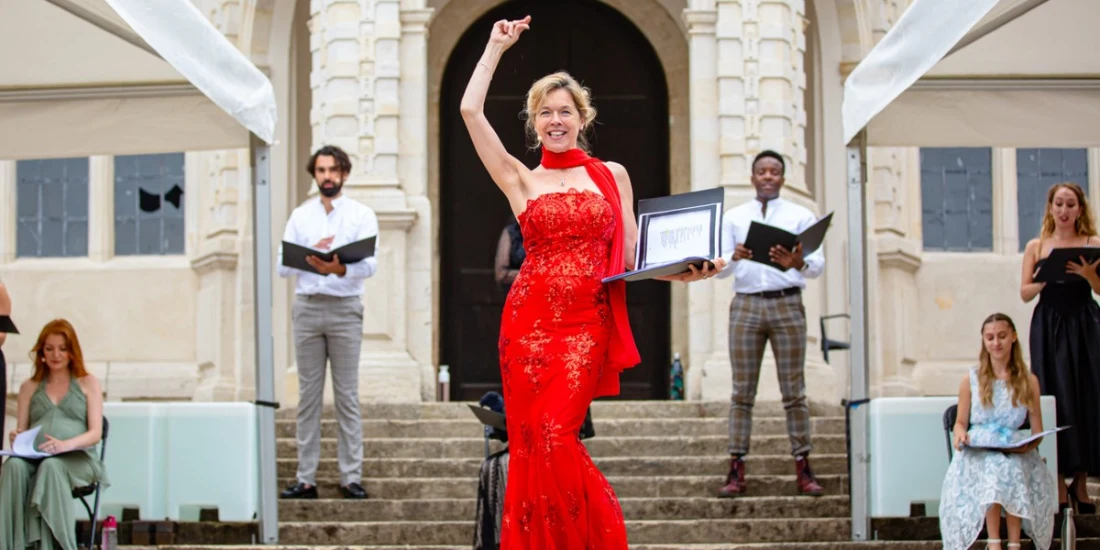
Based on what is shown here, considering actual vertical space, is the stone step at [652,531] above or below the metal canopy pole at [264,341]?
below

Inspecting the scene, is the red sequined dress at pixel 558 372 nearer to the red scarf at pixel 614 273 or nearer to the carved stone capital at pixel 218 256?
the red scarf at pixel 614 273

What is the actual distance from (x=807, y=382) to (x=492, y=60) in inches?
280

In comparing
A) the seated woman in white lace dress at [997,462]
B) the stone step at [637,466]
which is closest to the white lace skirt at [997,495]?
the seated woman in white lace dress at [997,462]

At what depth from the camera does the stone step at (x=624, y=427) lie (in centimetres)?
1135

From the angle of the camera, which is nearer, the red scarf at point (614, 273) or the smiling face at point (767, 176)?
the red scarf at point (614, 273)

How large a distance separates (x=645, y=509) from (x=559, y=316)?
3.63m

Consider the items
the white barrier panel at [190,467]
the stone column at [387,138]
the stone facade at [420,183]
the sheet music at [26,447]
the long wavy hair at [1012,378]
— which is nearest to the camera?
the sheet music at [26,447]

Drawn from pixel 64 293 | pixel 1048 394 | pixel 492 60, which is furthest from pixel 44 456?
pixel 64 293

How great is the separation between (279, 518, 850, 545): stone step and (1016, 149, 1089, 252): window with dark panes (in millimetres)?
7535

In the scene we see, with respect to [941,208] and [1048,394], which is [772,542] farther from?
[941,208]

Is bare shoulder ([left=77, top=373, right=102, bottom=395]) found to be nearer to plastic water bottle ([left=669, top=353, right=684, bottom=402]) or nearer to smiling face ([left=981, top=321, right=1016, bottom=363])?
smiling face ([left=981, top=321, right=1016, bottom=363])

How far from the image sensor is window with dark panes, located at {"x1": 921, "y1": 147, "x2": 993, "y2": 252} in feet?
52.5

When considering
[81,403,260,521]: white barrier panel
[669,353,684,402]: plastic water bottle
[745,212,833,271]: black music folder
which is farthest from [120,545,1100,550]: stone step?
[669,353,684,402]: plastic water bottle

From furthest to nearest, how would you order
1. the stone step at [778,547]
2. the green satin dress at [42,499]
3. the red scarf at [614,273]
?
the stone step at [778,547], the green satin dress at [42,499], the red scarf at [614,273]
